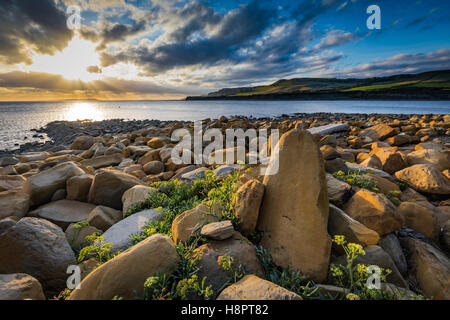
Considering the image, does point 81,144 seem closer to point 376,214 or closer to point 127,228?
point 127,228

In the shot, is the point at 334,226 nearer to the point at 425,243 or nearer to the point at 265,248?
the point at 265,248

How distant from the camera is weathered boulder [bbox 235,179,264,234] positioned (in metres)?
2.58

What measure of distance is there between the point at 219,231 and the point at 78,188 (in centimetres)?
355

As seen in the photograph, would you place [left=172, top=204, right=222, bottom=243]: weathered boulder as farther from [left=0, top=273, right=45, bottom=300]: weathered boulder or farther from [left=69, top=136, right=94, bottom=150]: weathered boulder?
[left=69, top=136, right=94, bottom=150]: weathered boulder

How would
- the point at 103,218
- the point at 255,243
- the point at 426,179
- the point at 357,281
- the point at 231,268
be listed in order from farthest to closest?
the point at 426,179 → the point at 103,218 → the point at 255,243 → the point at 231,268 → the point at 357,281

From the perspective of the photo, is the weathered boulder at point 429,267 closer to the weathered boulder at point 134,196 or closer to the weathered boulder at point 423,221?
the weathered boulder at point 423,221

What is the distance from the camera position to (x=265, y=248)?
2.49 metres

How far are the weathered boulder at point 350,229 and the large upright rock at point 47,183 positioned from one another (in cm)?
505

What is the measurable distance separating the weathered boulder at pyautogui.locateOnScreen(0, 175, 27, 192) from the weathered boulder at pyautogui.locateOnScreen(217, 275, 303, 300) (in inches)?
214

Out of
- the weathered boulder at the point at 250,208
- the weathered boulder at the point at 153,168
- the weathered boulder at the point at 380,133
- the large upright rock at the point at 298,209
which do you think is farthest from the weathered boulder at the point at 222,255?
the weathered boulder at the point at 380,133

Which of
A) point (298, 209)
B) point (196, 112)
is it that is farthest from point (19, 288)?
point (196, 112)

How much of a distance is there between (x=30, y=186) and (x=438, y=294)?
6.46 metres

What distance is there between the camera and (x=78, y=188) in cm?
434
